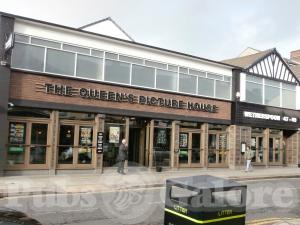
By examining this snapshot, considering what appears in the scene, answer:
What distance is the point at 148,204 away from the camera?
12.1 metres

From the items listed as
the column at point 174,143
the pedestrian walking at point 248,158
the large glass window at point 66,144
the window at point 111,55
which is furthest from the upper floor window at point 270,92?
the large glass window at point 66,144

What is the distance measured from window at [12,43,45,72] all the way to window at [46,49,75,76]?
0.33 m

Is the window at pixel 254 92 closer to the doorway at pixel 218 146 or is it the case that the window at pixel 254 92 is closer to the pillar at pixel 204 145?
the doorway at pixel 218 146

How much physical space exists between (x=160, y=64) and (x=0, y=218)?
18.6m

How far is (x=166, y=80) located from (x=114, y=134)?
4356 mm

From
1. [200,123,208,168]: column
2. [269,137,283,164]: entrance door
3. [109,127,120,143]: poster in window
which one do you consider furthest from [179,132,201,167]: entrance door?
[269,137,283,164]: entrance door

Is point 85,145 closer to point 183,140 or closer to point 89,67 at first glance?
point 89,67

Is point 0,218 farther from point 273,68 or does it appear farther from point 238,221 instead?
point 273,68

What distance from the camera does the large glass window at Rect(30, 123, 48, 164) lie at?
1817 cm

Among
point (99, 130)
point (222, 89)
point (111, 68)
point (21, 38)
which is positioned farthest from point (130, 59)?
point (222, 89)

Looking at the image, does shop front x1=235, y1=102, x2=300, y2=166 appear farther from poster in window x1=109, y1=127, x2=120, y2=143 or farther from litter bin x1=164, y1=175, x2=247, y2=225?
litter bin x1=164, y1=175, x2=247, y2=225

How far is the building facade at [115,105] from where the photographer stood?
17.9 meters

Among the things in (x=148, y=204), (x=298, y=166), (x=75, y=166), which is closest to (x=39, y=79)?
(x=75, y=166)

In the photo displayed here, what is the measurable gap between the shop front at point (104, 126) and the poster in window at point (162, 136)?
0.8 inches
